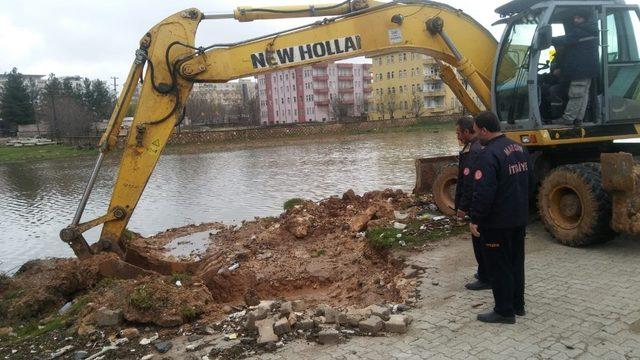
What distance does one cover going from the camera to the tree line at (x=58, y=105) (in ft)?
197

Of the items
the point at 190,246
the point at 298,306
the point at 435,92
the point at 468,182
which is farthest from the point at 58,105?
the point at 468,182

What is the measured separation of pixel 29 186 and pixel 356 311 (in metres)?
22.1

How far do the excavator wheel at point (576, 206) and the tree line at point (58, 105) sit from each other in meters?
61.0

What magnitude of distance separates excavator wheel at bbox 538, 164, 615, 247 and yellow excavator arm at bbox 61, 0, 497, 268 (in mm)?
2084

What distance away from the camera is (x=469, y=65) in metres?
8.16

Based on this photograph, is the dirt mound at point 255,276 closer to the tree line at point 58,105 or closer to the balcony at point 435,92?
the tree line at point 58,105

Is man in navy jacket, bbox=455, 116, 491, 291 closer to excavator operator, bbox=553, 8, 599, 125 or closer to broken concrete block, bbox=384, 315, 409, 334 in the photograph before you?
broken concrete block, bbox=384, 315, 409, 334

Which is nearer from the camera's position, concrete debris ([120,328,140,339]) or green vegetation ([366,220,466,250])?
concrete debris ([120,328,140,339])

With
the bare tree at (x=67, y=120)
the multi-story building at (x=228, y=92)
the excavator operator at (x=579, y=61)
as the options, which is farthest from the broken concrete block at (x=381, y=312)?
the multi-story building at (x=228, y=92)

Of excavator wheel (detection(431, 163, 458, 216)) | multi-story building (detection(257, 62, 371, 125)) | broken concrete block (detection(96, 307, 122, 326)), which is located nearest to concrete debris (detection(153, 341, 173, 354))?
broken concrete block (detection(96, 307, 122, 326))

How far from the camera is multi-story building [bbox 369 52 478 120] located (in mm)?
73750

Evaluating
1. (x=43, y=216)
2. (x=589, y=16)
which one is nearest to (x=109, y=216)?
(x=589, y=16)

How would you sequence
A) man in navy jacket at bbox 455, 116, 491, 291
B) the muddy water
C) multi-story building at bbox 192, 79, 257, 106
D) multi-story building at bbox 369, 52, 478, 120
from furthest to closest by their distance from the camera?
multi-story building at bbox 192, 79, 257, 106, multi-story building at bbox 369, 52, 478, 120, the muddy water, man in navy jacket at bbox 455, 116, 491, 291

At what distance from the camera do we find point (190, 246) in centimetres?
1022
